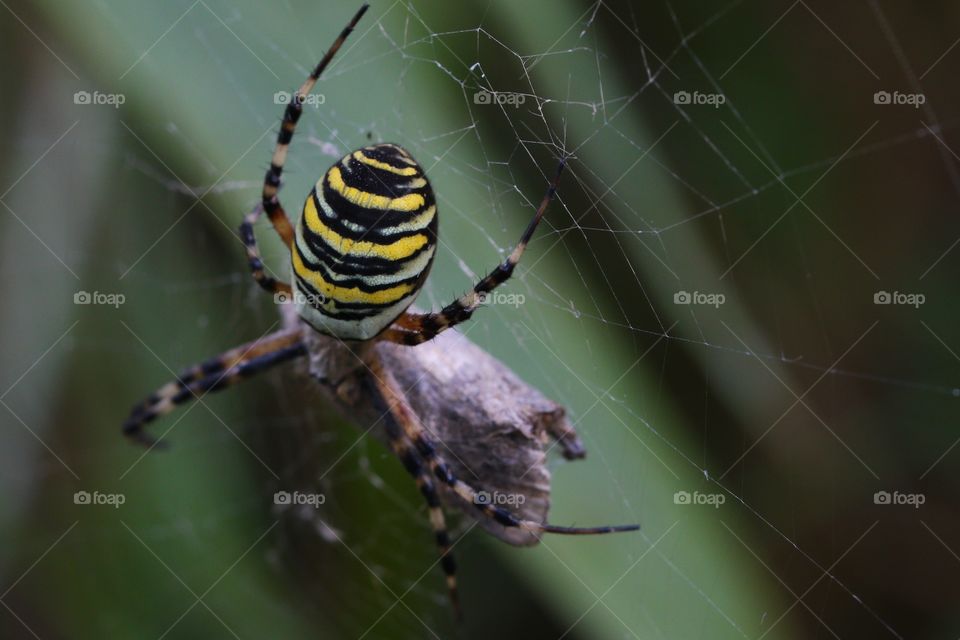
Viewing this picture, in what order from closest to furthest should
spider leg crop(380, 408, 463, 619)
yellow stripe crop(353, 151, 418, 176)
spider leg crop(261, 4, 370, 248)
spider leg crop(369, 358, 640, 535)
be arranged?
yellow stripe crop(353, 151, 418, 176)
spider leg crop(261, 4, 370, 248)
spider leg crop(369, 358, 640, 535)
spider leg crop(380, 408, 463, 619)

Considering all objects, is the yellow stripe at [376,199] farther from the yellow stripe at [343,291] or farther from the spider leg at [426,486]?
the spider leg at [426,486]

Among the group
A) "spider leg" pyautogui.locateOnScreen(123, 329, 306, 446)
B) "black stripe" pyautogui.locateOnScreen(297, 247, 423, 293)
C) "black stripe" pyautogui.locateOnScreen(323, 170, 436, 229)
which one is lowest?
"spider leg" pyautogui.locateOnScreen(123, 329, 306, 446)

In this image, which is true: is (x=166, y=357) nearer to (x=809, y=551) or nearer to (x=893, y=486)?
(x=809, y=551)

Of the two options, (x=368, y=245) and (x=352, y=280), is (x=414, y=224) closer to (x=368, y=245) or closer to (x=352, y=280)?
(x=368, y=245)

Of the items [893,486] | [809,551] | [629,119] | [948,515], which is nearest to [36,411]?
[629,119]

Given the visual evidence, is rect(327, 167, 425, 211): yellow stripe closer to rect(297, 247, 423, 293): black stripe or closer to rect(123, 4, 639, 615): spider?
rect(123, 4, 639, 615): spider

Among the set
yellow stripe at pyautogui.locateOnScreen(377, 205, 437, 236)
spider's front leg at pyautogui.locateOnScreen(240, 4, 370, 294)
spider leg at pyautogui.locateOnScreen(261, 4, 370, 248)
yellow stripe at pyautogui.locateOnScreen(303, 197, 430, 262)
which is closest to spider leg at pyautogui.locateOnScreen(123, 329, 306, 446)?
spider's front leg at pyautogui.locateOnScreen(240, 4, 370, 294)

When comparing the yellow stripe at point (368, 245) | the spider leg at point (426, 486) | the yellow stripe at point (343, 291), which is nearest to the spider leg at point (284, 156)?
the yellow stripe at point (343, 291)

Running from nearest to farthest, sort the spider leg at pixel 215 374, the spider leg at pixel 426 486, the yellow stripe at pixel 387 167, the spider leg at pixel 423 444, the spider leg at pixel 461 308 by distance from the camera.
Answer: the yellow stripe at pixel 387 167
the spider leg at pixel 461 308
the spider leg at pixel 423 444
the spider leg at pixel 426 486
the spider leg at pixel 215 374

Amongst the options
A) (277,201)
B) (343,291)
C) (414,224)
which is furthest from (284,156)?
(414,224)
